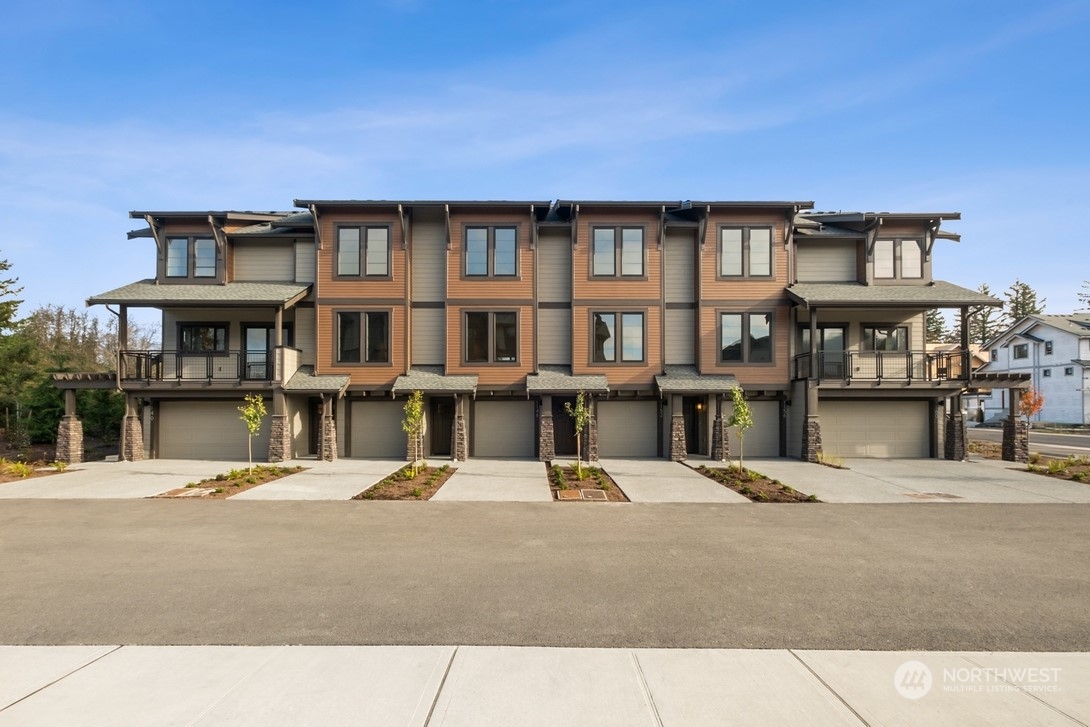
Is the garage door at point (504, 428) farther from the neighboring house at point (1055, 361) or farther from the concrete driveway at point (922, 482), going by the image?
the neighboring house at point (1055, 361)

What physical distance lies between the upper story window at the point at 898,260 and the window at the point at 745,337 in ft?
16.4

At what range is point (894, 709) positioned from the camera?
4098mm

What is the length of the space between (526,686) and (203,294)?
20.9 meters

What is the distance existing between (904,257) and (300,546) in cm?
2383

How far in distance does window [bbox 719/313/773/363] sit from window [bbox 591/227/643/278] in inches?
160

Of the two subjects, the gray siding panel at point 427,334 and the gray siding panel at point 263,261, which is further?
the gray siding panel at point 263,261

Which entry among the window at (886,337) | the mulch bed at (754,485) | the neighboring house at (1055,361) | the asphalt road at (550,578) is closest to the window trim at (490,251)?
the mulch bed at (754,485)

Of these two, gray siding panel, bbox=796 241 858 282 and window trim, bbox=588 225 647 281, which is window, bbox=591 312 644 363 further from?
gray siding panel, bbox=796 241 858 282

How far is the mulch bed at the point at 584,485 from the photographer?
13282mm

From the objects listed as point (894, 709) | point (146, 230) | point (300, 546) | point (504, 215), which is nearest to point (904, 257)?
point (504, 215)

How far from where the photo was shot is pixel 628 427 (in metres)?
21.8

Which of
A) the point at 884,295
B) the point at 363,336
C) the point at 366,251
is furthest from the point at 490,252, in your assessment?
the point at 884,295

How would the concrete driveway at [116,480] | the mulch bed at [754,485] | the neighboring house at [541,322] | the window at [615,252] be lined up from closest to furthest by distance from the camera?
the mulch bed at [754,485] < the concrete driveway at [116,480] < the neighboring house at [541,322] < the window at [615,252]

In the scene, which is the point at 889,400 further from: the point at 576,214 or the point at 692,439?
the point at 576,214
